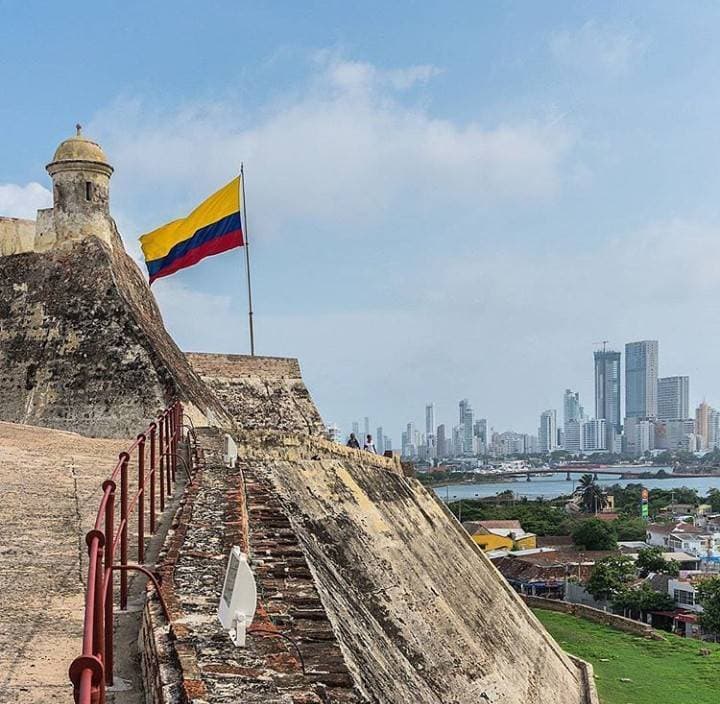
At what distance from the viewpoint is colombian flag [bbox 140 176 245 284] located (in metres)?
19.1

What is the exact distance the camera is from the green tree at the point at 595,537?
54156 mm

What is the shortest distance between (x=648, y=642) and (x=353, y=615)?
847 inches

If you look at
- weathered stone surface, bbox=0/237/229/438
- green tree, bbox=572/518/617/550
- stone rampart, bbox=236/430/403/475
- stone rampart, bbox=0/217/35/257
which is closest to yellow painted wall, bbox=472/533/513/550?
green tree, bbox=572/518/617/550

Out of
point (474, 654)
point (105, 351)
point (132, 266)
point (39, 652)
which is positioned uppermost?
point (132, 266)

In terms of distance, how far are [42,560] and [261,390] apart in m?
16.7

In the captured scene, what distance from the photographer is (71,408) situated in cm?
1636

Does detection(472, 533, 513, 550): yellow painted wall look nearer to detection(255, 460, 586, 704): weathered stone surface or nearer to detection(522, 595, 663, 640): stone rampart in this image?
detection(522, 595, 663, 640): stone rampart

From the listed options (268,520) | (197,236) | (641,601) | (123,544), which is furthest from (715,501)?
(123,544)

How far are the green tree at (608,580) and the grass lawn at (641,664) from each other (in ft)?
20.8

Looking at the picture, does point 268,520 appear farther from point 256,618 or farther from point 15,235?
point 15,235

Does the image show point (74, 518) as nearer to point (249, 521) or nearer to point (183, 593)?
point (249, 521)

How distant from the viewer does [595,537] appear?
54.4 meters

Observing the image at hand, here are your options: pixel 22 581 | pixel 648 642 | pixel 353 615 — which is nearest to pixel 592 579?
pixel 648 642

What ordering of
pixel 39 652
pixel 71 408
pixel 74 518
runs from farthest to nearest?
pixel 71 408, pixel 74 518, pixel 39 652
